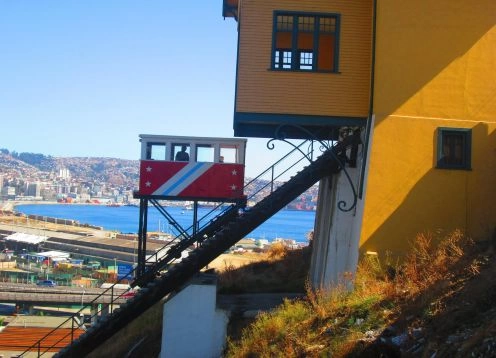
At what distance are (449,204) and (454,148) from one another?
1458mm

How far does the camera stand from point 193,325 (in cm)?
1429

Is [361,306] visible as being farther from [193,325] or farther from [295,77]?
[295,77]

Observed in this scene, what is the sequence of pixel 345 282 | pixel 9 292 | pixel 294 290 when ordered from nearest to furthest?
pixel 345 282 < pixel 294 290 < pixel 9 292

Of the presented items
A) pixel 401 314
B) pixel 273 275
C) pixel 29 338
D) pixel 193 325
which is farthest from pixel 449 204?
pixel 29 338

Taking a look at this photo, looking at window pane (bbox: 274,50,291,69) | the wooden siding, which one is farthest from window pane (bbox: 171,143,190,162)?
the wooden siding

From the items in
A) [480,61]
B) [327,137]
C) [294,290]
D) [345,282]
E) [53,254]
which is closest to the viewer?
[345,282]

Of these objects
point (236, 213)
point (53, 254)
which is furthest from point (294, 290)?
point (53, 254)

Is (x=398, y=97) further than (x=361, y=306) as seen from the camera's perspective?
Yes

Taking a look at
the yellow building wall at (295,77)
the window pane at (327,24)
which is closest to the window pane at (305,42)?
the window pane at (327,24)

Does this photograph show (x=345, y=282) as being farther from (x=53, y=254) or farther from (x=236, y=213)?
(x=53, y=254)

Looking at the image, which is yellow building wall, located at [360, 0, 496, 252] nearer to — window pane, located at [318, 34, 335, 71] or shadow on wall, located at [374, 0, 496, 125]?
shadow on wall, located at [374, 0, 496, 125]

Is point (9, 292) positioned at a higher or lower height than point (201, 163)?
lower

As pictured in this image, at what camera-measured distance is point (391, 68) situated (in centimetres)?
1453

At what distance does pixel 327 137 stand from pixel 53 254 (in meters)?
76.7
